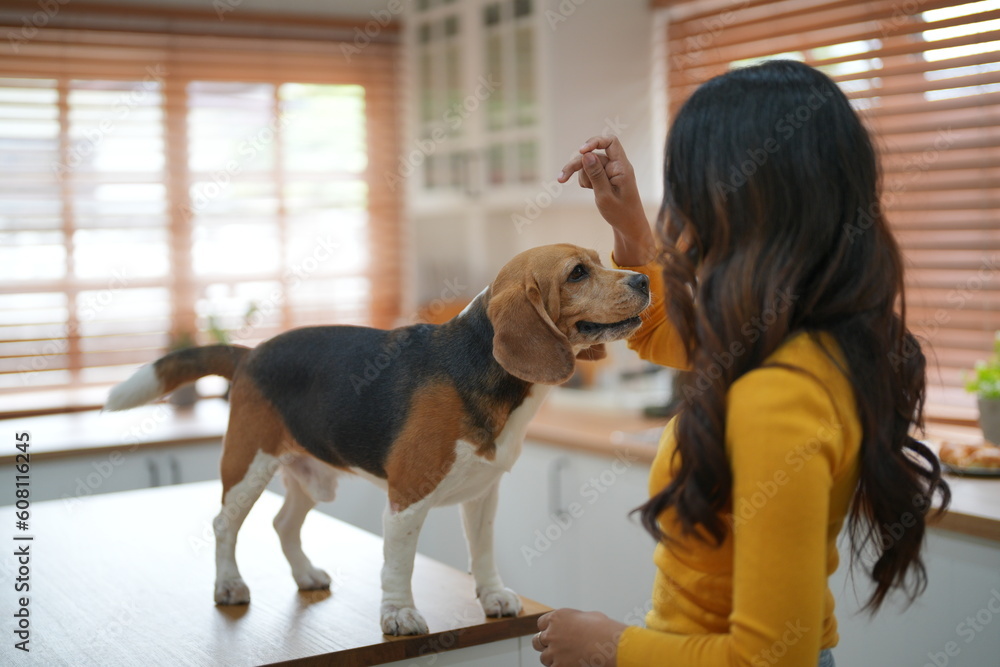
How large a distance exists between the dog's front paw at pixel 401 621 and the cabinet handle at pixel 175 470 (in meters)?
1.74

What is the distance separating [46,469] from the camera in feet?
8.42

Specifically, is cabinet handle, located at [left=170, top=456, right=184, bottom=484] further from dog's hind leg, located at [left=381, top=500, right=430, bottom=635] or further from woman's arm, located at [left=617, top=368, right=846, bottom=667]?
woman's arm, located at [left=617, top=368, right=846, bottom=667]

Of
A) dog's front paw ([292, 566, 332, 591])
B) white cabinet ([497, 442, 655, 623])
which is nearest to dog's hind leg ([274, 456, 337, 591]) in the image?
dog's front paw ([292, 566, 332, 591])

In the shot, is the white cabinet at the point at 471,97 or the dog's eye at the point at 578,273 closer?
the dog's eye at the point at 578,273

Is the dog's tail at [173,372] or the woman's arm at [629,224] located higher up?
the woman's arm at [629,224]

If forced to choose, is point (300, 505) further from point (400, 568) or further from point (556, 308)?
point (556, 308)

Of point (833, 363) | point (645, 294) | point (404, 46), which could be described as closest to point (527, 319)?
point (645, 294)

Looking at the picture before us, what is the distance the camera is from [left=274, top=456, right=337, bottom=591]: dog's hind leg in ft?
4.15

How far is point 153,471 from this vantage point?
8.82ft

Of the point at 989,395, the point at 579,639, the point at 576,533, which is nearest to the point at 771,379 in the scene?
the point at 579,639

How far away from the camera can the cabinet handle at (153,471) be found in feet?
8.80

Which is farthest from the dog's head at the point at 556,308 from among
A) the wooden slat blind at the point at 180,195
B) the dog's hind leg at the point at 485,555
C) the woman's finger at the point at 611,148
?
the wooden slat blind at the point at 180,195

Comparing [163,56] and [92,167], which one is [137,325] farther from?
[163,56]

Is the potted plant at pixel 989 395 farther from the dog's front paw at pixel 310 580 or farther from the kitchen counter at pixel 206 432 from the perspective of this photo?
the dog's front paw at pixel 310 580
